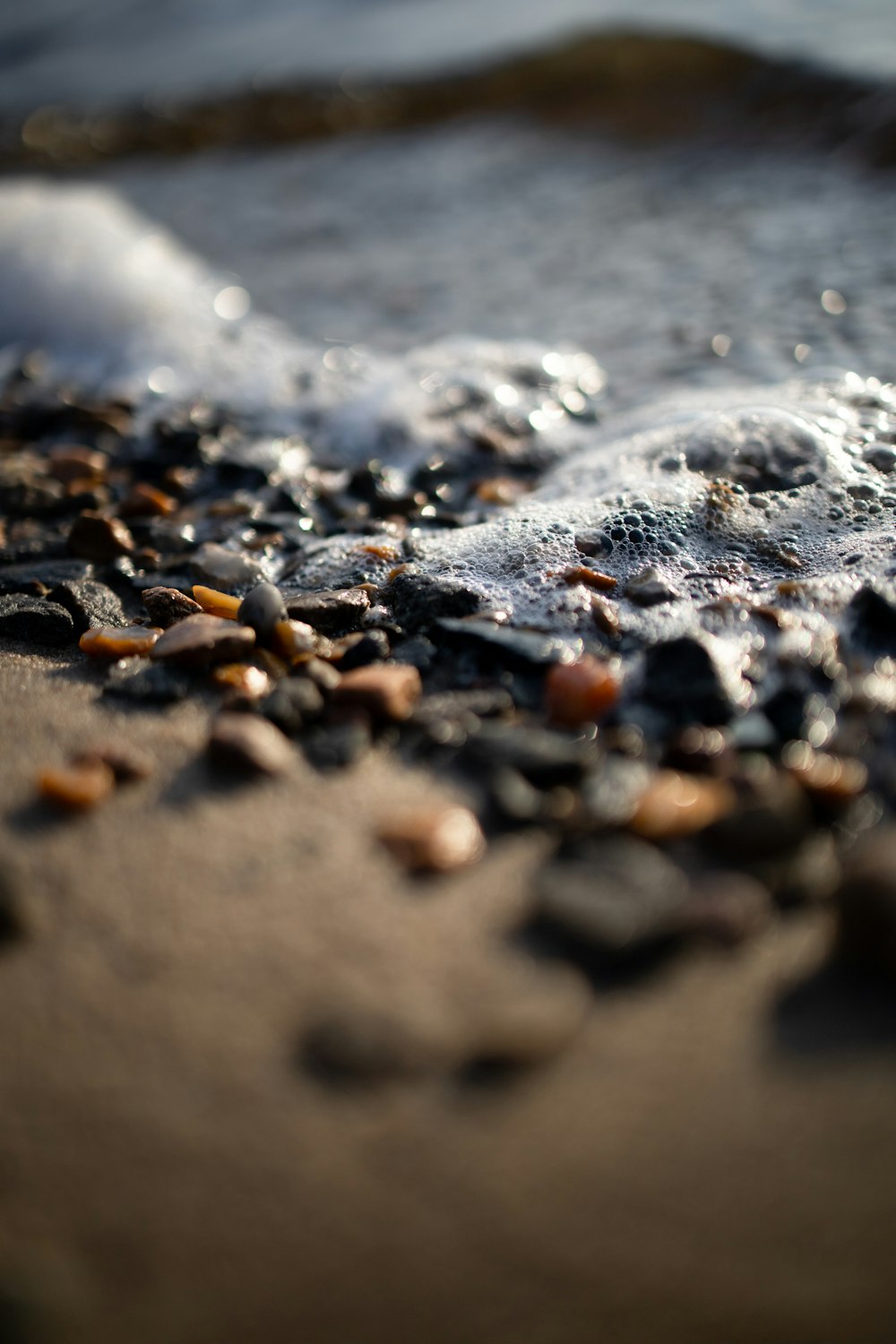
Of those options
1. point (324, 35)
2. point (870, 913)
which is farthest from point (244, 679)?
point (324, 35)

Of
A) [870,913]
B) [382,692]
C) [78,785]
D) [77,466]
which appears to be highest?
[870,913]

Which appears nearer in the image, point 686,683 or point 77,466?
point 686,683

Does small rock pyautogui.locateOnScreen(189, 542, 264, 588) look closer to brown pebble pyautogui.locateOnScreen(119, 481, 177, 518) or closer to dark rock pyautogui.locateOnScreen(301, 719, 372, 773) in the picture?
brown pebble pyautogui.locateOnScreen(119, 481, 177, 518)

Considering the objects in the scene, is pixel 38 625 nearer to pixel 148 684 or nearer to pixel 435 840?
pixel 148 684

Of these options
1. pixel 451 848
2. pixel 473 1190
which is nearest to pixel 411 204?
pixel 451 848

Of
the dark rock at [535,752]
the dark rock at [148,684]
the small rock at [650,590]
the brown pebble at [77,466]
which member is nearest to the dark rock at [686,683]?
the dark rock at [535,752]

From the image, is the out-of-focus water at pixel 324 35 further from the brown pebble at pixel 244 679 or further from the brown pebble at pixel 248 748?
the brown pebble at pixel 248 748

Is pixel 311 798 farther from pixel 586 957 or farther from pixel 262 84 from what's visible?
pixel 262 84
